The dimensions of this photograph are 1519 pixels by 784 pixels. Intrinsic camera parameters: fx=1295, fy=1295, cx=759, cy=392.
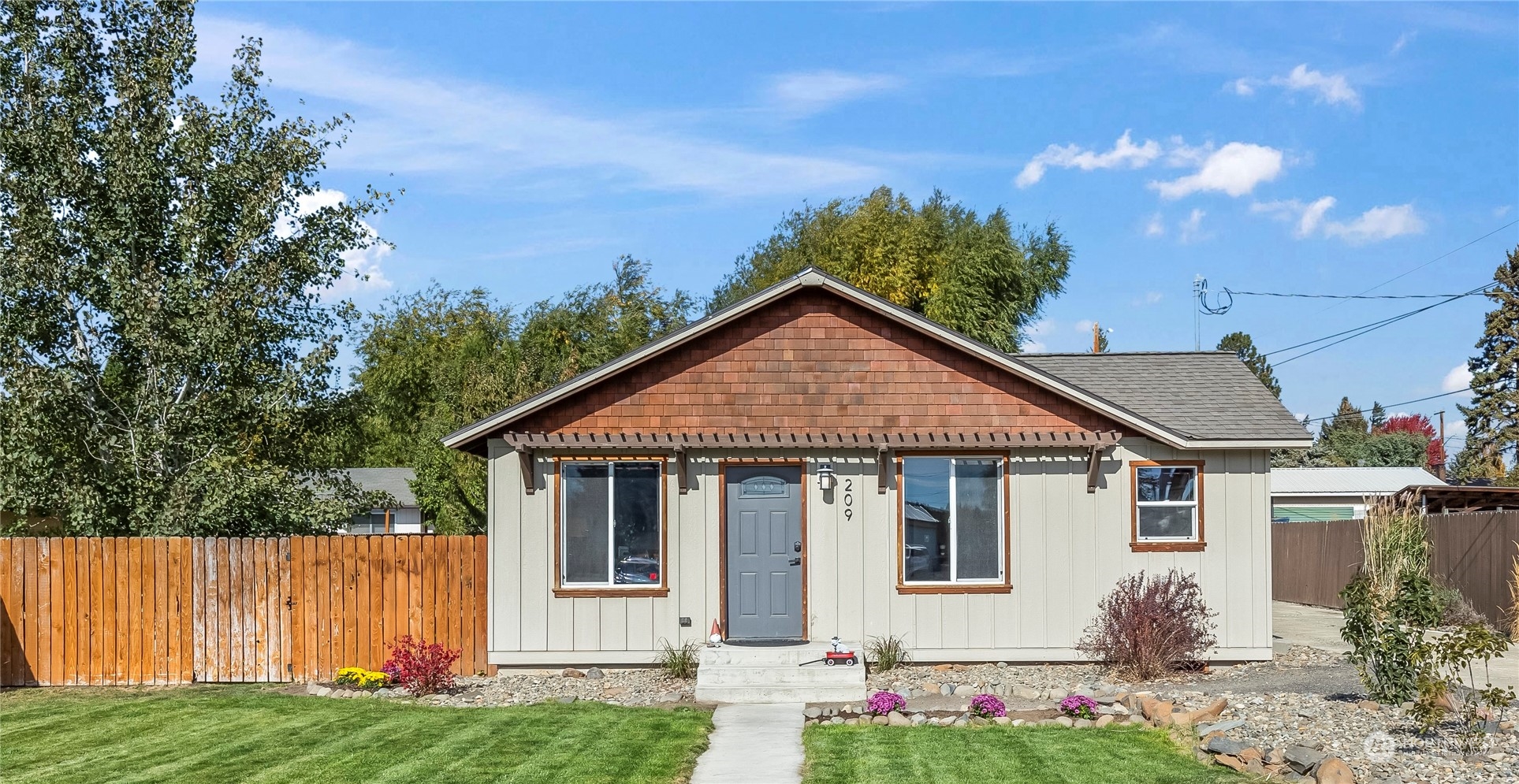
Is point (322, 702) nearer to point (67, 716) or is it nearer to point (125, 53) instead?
point (67, 716)

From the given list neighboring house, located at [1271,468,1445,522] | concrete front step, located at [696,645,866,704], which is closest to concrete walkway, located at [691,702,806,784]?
concrete front step, located at [696,645,866,704]

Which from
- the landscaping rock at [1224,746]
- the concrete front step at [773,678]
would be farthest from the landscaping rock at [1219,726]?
the concrete front step at [773,678]

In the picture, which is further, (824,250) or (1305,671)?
(824,250)

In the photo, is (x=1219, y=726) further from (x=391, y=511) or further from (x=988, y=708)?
(x=391, y=511)

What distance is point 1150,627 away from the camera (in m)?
14.3

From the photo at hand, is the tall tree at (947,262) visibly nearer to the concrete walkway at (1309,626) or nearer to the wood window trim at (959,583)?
the concrete walkway at (1309,626)

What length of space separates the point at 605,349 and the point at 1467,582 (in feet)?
85.7

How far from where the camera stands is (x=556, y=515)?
50.1 ft

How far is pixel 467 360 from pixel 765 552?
22.9 m

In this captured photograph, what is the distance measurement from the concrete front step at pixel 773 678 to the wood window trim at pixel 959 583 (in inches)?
65.1

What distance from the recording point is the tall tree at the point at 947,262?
145 ft

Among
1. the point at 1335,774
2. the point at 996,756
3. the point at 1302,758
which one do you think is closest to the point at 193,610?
the point at 996,756

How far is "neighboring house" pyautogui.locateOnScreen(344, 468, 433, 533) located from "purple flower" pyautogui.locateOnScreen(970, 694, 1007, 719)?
36.6 meters

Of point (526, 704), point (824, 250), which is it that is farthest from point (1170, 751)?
point (824, 250)
